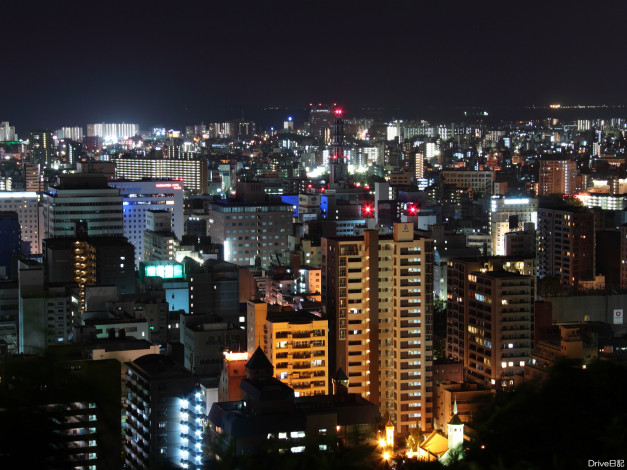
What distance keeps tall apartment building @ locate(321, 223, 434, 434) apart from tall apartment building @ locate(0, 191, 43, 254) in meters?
11.8

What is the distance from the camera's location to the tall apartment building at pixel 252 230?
17109mm

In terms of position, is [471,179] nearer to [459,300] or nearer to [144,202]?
[144,202]

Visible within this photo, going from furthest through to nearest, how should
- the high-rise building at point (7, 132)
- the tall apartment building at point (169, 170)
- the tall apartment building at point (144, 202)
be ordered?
the high-rise building at point (7, 132) → the tall apartment building at point (169, 170) → the tall apartment building at point (144, 202)

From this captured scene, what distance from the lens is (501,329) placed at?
10.1 metres

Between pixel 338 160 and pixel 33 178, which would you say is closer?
pixel 338 160

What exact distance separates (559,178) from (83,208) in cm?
1324

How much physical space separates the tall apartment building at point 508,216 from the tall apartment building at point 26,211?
862cm

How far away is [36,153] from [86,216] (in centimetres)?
1675

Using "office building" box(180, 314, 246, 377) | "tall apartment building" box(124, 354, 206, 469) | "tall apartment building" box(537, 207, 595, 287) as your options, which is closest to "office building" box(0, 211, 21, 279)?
"office building" box(180, 314, 246, 377)

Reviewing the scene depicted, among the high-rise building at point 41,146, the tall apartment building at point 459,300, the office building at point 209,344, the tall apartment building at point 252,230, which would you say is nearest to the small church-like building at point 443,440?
the office building at point 209,344

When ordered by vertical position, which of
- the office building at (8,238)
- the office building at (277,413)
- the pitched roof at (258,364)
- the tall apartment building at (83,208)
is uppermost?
the tall apartment building at (83,208)

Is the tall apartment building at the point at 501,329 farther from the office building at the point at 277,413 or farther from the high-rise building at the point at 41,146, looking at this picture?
the high-rise building at the point at 41,146

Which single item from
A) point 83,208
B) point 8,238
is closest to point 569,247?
point 83,208

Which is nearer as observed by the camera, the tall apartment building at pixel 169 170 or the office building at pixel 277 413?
the office building at pixel 277 413
